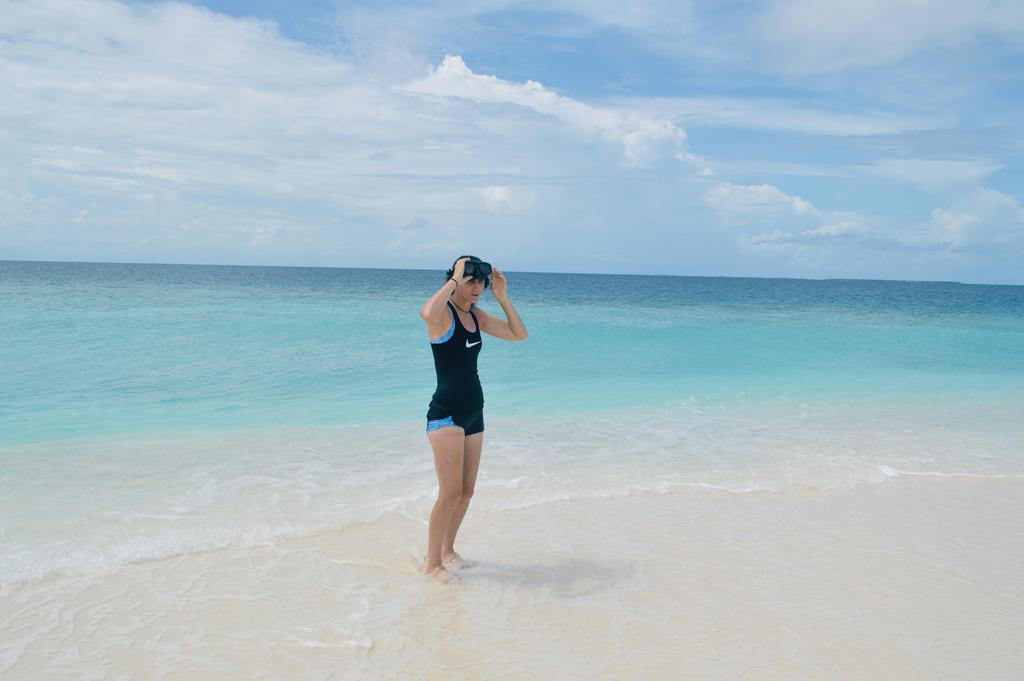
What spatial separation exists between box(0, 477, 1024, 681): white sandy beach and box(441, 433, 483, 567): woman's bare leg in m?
0.19

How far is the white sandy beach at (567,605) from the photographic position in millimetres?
3680

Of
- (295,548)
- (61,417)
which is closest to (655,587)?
(295,548)

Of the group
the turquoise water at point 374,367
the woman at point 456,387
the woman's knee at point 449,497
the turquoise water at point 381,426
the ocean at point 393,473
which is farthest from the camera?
the turquoise water at point 374,367

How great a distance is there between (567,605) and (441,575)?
0.84m

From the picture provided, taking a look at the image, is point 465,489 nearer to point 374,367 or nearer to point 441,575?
point 441,575

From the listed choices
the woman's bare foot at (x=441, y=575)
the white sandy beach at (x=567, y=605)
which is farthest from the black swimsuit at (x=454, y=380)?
the white sandy beach at (x=567, y=605)

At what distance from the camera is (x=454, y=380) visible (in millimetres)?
4430

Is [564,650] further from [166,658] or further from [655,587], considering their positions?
[166,658]

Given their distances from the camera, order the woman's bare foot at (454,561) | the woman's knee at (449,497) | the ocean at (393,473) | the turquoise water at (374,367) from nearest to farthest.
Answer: the ocean at (393,473)
the woman's knee at (449,497)
the woman's bare foot at (454,561)
the turquoise water at (374,367)

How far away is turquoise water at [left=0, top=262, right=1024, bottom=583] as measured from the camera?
598 centimetres

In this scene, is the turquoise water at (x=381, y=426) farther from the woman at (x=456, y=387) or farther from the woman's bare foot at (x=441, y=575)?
the woman at (x=456, y=387)

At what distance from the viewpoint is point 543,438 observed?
8.70m

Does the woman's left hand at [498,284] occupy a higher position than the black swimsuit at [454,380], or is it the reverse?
the woman's left hand at [498,284]

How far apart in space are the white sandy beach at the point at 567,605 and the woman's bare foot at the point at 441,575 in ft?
0.21
